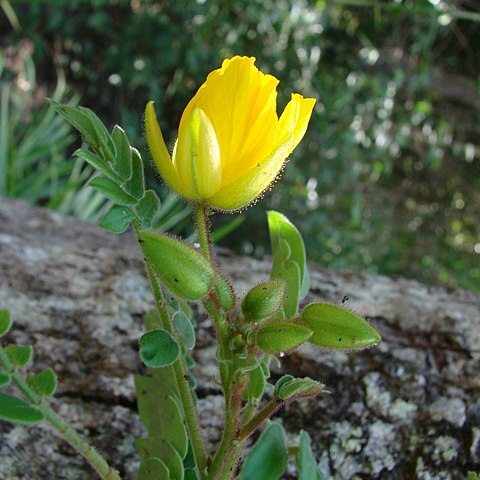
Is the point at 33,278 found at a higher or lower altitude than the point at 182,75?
lower

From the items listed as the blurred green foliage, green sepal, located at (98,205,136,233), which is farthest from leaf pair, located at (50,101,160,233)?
the blurred green foliage

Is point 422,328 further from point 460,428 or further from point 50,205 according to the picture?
point 50,205

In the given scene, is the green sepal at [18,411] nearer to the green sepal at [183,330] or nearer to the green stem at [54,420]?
the green stem at [54,420]

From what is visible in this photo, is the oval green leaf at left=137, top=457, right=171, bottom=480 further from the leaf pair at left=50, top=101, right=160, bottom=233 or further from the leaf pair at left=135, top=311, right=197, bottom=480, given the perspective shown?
the leaf pair at left=50, top=101, right=160, bottom=233

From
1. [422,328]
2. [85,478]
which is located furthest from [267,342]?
[422,328]

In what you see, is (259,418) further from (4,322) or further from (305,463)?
(4,322)

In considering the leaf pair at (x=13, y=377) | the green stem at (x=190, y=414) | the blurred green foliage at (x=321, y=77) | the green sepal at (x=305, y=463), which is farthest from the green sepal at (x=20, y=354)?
the blurred green foliage at (x=321, y=77)
